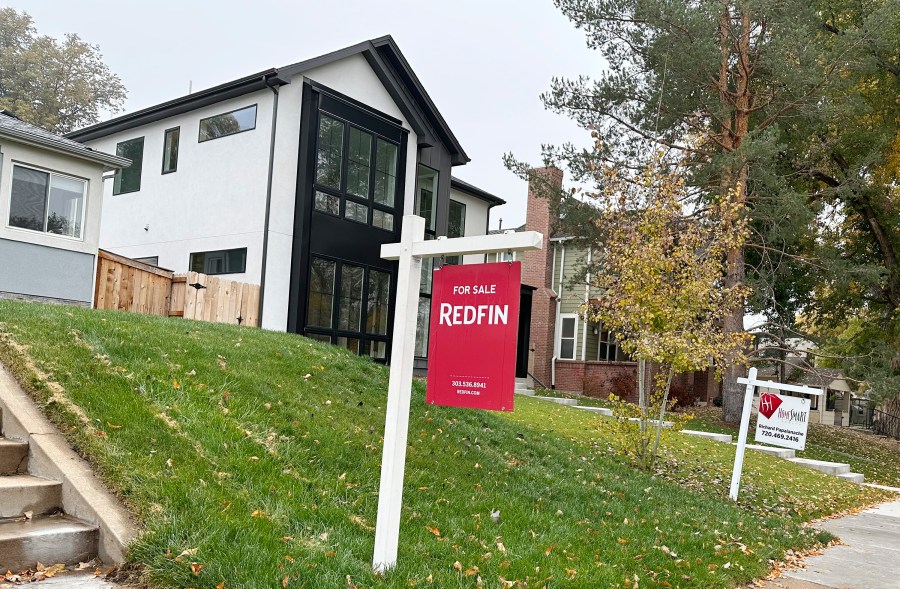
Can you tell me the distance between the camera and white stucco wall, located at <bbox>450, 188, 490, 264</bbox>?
78.9ft

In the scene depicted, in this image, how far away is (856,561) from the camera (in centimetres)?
735

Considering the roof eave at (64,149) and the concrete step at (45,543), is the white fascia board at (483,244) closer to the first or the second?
the concrete step at (45,543)

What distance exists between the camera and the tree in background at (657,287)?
9180mm

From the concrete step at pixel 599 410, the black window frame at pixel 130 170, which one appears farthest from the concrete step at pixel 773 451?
the black window frame at pixel 130 170

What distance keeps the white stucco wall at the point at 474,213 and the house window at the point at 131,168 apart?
8.80 meters

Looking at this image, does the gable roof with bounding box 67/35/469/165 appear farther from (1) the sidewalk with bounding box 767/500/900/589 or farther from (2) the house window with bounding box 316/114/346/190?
(1) the sidewalk with bounding box 767/500/900/589

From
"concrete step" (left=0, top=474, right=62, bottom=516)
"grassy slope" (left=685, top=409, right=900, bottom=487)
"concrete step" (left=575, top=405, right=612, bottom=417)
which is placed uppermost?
→ "concrete step" (left=0, top=474, right=62, bottom=516)

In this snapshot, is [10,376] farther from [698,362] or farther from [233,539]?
[698,362]

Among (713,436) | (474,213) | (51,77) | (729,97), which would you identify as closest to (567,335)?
(474,213)

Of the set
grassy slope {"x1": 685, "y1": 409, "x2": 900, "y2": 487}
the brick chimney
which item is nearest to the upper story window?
the brick chimney

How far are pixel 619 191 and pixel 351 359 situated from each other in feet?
13.4

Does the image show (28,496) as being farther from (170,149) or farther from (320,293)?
(170,149)

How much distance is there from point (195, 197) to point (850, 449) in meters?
17.4

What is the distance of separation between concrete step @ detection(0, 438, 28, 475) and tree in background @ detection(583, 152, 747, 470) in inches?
252
